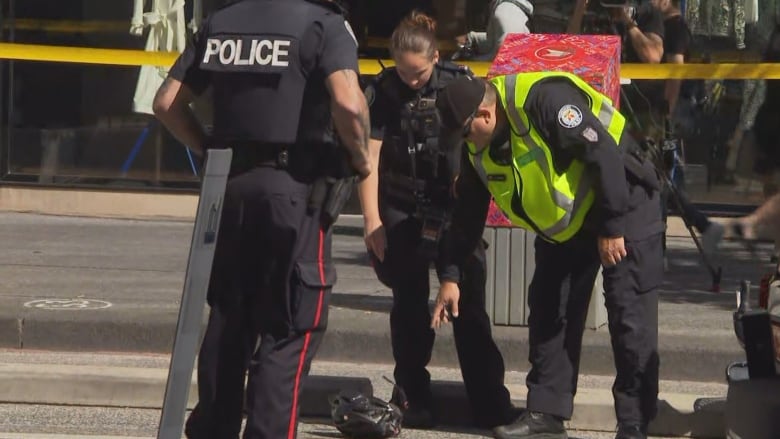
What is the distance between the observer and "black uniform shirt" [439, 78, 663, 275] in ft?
20.3

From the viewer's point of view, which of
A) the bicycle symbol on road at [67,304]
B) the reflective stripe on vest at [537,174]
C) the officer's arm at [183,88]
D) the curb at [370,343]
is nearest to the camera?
the officer's arm at [183,88]

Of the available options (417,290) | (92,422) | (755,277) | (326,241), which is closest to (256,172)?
(326,241)

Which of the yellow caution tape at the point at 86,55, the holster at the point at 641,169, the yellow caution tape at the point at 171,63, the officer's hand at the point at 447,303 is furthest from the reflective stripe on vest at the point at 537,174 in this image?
the yellow caution tape at the point at 86,55

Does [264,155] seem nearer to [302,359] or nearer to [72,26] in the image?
[302,359]

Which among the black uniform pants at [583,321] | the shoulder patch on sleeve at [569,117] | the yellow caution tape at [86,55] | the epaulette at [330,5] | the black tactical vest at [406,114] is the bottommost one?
the yellow caution tape at [86,55]

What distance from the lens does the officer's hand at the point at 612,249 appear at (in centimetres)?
633

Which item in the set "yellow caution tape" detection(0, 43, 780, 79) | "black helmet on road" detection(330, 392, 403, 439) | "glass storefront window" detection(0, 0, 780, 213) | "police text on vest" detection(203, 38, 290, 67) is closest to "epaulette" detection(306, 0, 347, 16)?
"police text on vest" detection(203, 38, 290, 67)

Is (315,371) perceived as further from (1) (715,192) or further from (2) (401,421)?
(1) (715,192)

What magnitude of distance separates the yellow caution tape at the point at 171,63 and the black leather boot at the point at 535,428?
528cm

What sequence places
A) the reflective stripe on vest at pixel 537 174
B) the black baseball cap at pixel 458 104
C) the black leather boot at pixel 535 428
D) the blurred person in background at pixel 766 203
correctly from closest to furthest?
the blurred person in background at pixel 766 203 → the black baseball cap at pixel 458 104 → the reflective stripe on vest at pixel 537 174 → the black leather boot at pixel 535 428

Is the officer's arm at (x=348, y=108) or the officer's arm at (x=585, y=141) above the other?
the officer's arm at (x=348, y=108)

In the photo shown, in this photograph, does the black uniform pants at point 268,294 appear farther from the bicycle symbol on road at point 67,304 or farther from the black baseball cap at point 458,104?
the bicycle symbol on road at point 67,304

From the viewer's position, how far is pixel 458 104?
606 centimetres

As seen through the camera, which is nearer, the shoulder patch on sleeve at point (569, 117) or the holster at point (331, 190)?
the holster at point (331, 190)
